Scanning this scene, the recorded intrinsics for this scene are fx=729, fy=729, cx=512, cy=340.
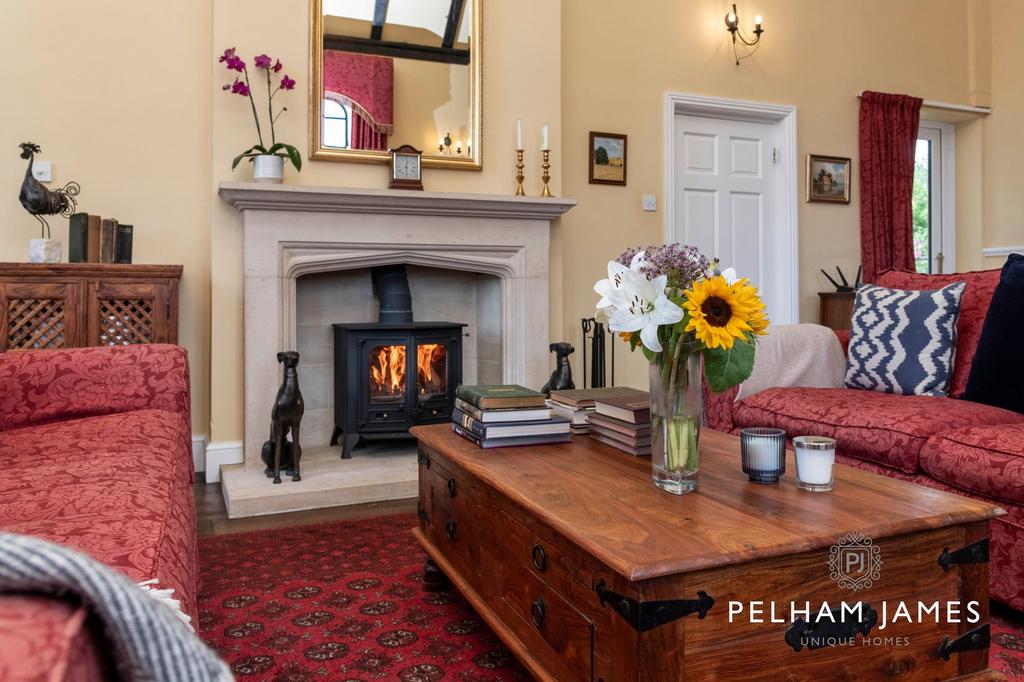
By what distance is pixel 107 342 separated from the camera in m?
3.11

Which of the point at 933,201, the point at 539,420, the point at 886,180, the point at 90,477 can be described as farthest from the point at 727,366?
the point at 933,201

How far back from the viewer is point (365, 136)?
3.72 m

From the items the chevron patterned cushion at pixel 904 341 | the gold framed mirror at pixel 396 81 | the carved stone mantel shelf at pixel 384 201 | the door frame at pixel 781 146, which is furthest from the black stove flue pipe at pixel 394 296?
the chevron patterned cushion at pixel 904 341

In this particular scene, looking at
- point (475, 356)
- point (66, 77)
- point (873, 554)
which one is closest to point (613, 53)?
point (475, 356)

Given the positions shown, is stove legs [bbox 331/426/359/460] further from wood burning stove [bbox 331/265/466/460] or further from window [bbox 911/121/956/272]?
window [bbox 911/121/956/272]

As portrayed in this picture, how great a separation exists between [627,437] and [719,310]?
20.8 inches

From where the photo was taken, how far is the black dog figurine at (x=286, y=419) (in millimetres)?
3004

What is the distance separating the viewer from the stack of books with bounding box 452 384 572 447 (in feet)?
5.85

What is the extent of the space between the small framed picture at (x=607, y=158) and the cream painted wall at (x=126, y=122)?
2.09m

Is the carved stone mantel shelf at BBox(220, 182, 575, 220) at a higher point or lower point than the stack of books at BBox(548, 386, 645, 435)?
higher

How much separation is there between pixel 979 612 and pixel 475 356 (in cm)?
316

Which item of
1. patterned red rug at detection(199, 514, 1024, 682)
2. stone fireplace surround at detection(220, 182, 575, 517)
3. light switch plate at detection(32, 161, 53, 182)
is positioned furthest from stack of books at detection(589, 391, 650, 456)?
light switch plate at detection(32, 161, 53, 182)

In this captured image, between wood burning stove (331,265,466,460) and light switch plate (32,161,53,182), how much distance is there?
1.45 metres

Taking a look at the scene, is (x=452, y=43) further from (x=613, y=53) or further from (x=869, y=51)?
(x=869, y=51)
